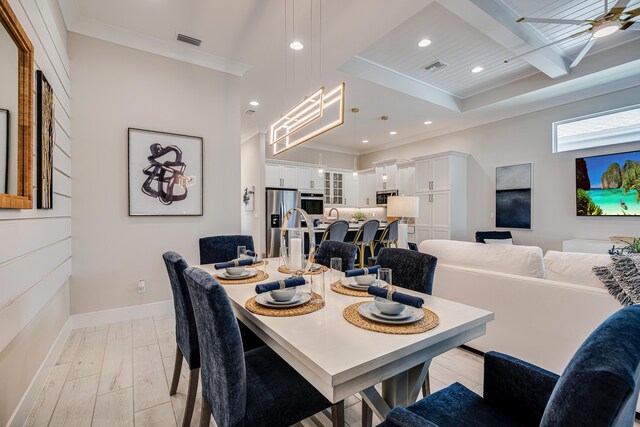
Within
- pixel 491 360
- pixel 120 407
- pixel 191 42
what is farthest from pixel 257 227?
pixel 491 360

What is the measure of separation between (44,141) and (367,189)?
708 centimetres

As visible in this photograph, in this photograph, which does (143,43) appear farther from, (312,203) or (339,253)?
(312,203)

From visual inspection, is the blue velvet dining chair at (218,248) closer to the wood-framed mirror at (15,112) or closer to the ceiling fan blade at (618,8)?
the wood-framed mirror at (15,112)

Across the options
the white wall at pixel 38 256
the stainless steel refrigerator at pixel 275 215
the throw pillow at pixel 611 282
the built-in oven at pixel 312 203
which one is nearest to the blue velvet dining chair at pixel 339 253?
the throw pillow at pixel 611 282

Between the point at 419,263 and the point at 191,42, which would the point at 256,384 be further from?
the point at 191,42

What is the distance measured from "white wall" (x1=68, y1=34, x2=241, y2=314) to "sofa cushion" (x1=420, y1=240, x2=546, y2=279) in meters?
2.56

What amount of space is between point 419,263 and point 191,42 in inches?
131

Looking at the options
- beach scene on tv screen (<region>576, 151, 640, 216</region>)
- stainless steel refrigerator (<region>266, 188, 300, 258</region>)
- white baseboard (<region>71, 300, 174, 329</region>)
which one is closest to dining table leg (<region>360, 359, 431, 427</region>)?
white baseboard (<region>71, 300, 174, 329</region>)

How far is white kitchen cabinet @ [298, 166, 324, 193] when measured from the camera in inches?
288

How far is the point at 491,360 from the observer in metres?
1.12

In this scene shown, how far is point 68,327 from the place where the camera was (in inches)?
109

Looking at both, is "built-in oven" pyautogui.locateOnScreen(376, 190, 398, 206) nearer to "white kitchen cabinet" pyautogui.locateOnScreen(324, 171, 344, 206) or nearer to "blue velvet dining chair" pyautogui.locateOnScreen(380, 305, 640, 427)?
"white kitchen cabinet" pyautogui.locateOnScreen(324, 171, 344, 206)

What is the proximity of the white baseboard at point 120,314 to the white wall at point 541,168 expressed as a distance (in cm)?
561

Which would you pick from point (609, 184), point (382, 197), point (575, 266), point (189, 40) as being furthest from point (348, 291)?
point (382, 197)
